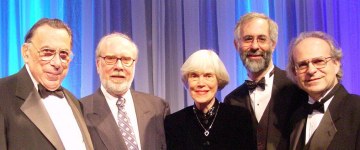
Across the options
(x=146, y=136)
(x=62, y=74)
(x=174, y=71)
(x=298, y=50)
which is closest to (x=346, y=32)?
(x=174, y=71)

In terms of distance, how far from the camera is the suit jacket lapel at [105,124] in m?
2.97

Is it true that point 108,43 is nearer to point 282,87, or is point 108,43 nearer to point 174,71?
point 282,87

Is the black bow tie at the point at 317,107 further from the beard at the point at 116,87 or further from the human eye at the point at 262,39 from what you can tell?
the beard at the point at 116,87

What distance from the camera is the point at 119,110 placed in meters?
3.13

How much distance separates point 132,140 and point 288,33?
2932 millimetres

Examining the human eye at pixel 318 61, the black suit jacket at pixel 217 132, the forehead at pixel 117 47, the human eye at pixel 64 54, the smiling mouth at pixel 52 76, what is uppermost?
the forehead at pixel 117 47

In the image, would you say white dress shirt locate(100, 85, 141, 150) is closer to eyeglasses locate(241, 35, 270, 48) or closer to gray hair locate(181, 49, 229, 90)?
gray hair locate(181, 49, 229, 90)

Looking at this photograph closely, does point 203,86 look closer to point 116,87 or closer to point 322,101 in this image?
point 116,87

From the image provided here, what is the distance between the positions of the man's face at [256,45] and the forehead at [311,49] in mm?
617

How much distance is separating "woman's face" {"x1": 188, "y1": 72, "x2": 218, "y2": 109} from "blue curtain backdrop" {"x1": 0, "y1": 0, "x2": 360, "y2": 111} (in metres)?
1.75

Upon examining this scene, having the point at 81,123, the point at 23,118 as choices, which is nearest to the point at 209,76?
the point at 81,123

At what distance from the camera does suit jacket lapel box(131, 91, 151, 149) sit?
311 centimetres

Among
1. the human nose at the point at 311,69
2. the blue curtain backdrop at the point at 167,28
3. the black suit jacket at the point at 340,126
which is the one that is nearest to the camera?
the black suit jacket at the point at 340,126

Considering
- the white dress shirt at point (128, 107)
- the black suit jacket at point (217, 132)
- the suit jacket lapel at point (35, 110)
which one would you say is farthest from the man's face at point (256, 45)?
the suit jacket lapel at point (35, 110)
